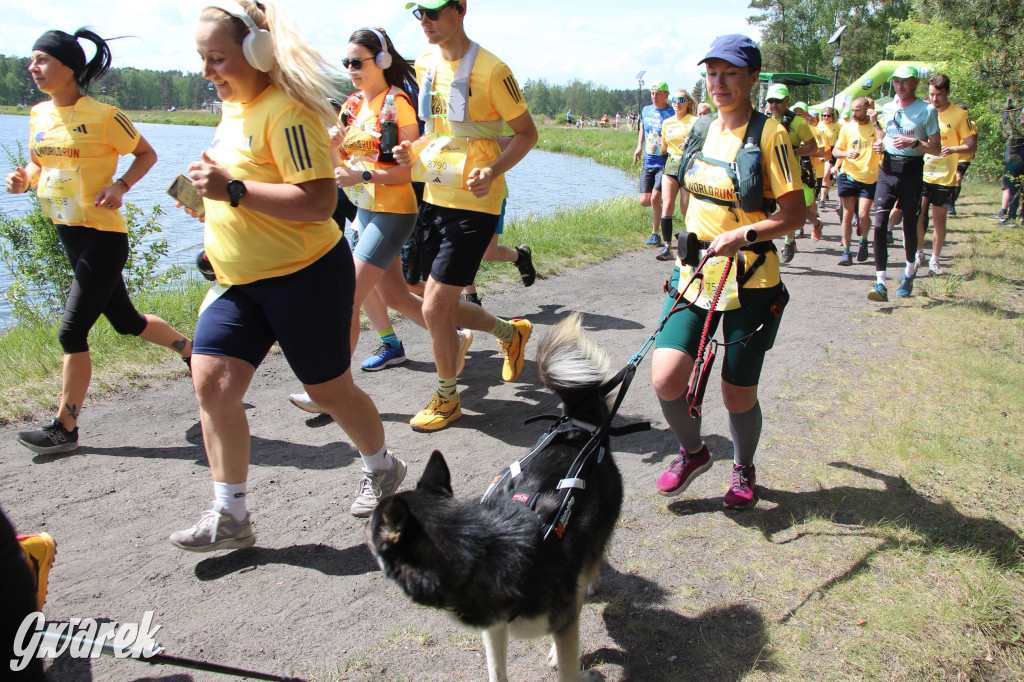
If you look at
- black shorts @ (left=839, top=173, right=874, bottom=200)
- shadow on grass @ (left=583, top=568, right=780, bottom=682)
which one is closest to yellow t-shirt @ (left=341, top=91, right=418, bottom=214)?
shadow on grass @ (left=583, top=568, right=780, bottom=682)

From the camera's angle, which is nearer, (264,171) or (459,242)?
(264,171)

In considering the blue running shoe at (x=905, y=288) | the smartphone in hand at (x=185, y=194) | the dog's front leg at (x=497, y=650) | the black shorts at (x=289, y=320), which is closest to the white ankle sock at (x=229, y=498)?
the black shorts at (x=289, y=320)

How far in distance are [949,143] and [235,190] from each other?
9.25 m

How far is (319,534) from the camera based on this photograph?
3275mm

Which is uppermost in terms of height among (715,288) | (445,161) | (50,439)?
(445,161)

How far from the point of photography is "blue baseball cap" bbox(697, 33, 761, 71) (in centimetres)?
301

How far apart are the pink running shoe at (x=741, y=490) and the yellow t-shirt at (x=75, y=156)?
12.9 ft

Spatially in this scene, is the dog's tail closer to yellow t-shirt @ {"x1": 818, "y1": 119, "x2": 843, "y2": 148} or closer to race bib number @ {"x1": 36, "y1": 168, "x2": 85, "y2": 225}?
race bib number @ {"x1": 36, "y1": 168, "x2": 85, "y2": 225}

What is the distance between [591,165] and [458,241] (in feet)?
104

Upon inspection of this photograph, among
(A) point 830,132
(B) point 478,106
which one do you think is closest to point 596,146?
(A) point 830,132

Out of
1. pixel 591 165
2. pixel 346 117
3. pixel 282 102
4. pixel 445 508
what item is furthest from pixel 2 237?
pixel 591 165

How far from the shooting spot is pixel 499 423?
14.9 ft

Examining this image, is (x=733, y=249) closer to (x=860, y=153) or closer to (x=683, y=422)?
(x=683, y=422)

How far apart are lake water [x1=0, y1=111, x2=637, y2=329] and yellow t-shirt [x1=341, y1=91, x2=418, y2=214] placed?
483 centimetres
